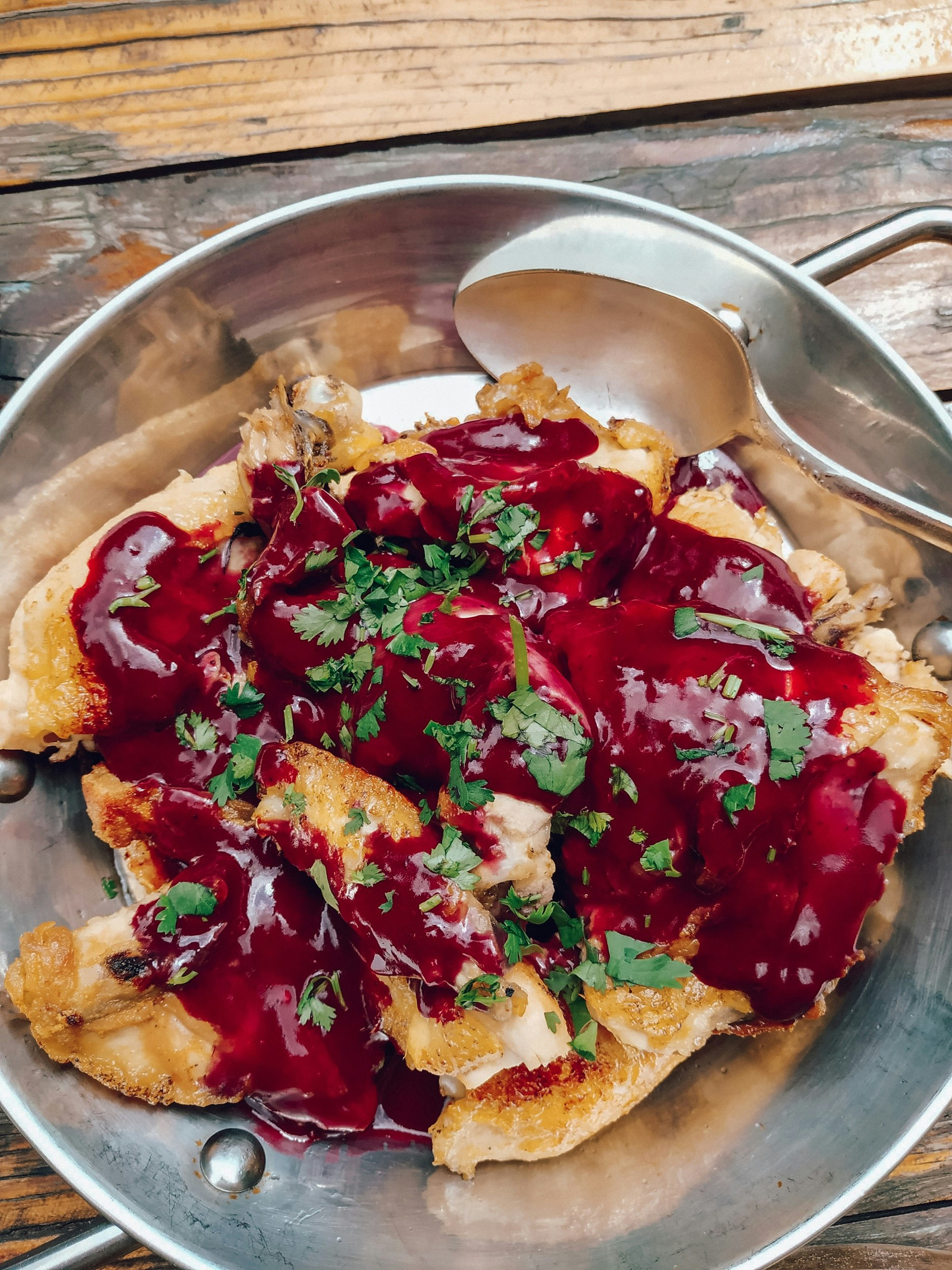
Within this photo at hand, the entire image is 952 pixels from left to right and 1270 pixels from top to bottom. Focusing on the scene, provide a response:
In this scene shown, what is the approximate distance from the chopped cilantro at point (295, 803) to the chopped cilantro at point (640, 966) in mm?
794

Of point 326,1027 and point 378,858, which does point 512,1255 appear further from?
point 378,858

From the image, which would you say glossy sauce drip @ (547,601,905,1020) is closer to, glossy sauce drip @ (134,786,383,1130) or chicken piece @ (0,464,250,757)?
glossy sauce drip @ (134,786,383,1130)

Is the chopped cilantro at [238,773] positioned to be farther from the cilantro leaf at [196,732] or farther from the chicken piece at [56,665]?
the chicken piece at [56,665]

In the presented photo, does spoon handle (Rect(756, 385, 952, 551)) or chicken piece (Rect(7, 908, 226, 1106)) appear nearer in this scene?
chicken piece (Rect(7, 908, 226, 1106))

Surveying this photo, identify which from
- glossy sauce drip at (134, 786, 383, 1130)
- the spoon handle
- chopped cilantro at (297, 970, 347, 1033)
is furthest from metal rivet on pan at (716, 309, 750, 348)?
chopped cilantro at (297, 970, 347, 1033)

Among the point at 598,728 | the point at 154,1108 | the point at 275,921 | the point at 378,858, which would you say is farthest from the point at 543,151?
the point at 154,1108

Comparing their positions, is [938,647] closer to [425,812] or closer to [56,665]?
[425,812]

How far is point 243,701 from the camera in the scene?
209cm

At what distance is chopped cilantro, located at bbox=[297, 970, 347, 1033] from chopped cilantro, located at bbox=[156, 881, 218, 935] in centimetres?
32

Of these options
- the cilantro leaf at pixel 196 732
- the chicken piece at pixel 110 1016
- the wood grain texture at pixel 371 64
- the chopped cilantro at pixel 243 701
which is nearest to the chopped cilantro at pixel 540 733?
the chopped cilantro at pixel 243 701

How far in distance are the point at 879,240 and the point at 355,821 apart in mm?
2142

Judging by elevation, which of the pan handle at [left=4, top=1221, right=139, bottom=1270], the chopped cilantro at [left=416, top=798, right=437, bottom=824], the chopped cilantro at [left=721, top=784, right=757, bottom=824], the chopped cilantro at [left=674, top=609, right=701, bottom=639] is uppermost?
the chopped cilantro at [left=674, top=609, right=701, bottom=639]

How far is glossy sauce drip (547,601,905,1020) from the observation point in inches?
70.7

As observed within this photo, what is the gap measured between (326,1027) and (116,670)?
105 centimetres
